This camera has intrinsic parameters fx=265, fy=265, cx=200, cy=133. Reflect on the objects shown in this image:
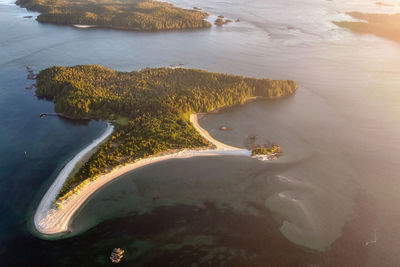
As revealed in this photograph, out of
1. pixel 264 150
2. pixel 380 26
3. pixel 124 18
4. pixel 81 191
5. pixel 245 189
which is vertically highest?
pixel 380 26

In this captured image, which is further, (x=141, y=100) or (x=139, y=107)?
(x=141, y=100)

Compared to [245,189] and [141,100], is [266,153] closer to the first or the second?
[245,189]

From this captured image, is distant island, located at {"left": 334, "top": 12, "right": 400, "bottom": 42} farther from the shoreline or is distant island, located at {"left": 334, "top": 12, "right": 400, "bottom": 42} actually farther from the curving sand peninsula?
the shoreline

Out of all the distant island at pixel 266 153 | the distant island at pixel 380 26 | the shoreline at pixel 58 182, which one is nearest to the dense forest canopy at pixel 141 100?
the shoreline at pixel 58 182

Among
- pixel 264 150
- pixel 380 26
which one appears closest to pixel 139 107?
pixel 264 150

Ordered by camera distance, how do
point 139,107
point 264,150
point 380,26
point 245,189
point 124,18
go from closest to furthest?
point 245,189 → point 264,150 → point 139,107 → point 124,18 → point 380,26

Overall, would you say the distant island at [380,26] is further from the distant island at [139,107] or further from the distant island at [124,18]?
the distant island at [139,107]

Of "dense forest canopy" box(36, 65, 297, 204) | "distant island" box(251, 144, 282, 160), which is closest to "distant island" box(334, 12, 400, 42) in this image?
"dense forest canopy" box(36, 65, 297, 204)

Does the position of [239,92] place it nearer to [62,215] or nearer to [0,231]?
[62,215]
